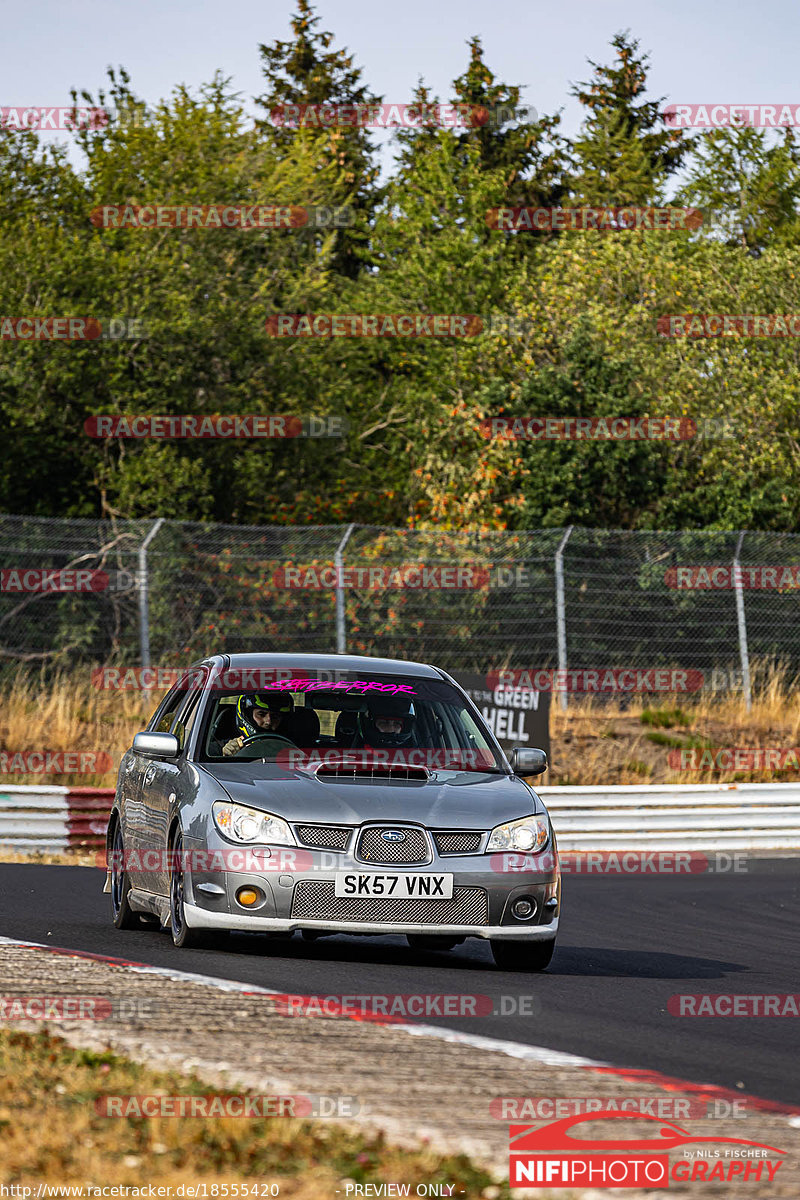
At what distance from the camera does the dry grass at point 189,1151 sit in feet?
13.9

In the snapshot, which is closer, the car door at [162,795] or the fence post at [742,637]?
the car door at [162,795]

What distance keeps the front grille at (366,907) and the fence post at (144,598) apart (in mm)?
13751

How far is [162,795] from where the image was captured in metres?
9.85

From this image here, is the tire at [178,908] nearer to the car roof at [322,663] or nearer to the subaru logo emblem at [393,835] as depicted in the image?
the subaru logo emblem at [393,835]

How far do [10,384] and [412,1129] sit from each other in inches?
1098

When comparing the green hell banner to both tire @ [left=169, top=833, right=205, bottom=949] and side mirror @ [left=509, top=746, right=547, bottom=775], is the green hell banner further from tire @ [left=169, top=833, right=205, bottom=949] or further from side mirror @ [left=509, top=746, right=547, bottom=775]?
tire @ [left=169, top=833, right=205, bottom=949]

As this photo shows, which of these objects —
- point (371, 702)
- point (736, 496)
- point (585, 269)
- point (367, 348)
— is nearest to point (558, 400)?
point (736, 496)

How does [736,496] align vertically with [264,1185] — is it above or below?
above

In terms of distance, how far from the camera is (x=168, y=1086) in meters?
5.16

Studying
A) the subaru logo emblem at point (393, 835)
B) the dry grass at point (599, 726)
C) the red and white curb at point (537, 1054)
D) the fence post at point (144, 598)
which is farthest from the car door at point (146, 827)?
the fence post at point (144, 598)

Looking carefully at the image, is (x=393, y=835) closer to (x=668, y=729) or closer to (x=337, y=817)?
(x=337, y=817)

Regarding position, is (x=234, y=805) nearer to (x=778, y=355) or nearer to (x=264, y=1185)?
(x=264, y=1185)

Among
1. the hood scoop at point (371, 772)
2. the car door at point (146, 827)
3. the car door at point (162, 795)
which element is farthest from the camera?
the car door at point (146, 827)

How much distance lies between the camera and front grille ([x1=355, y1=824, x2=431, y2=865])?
8.73 m
